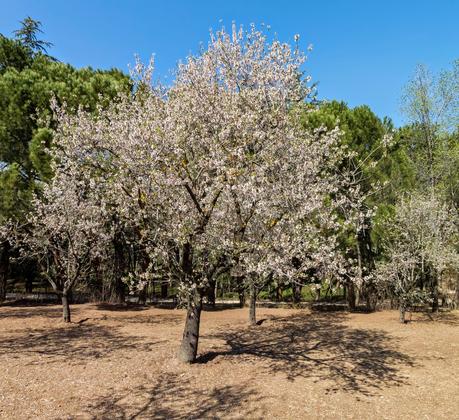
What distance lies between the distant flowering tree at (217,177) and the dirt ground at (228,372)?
1.82 metres

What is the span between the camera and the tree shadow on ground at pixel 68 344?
12002 mm

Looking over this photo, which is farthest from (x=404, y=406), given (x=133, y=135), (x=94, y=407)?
(x=133, y=135)

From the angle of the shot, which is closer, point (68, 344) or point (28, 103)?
point (68, 344)

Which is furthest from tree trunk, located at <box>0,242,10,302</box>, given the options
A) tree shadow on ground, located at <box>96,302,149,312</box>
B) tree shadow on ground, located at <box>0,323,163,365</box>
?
tree shadow on ground, located at <box>0,323,163,365</box>

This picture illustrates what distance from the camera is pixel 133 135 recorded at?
9.95 m

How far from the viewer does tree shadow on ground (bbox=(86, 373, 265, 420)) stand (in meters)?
8.26

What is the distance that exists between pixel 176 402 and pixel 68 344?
6.25 metres

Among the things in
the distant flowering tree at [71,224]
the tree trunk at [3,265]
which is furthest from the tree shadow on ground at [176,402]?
the tree trunk at [3,265]

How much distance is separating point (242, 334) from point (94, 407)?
8660mm

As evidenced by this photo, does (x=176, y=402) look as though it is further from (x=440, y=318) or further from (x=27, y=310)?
(x=440, y=318)

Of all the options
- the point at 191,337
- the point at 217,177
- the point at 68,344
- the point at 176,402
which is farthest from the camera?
the point at 68,344

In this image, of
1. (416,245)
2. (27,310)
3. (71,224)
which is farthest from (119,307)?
(416,245)

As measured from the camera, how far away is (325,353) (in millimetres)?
13258

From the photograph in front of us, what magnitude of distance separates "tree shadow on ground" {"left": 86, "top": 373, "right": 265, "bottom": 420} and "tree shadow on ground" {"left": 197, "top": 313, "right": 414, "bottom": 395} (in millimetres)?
1904
